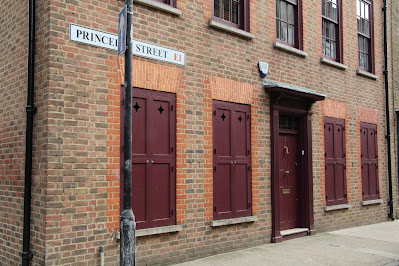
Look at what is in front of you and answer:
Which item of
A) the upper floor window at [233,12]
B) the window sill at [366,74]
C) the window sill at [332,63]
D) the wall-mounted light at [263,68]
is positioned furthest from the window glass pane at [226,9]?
the window sill at [366,74]

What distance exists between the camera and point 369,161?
12461 millimetres

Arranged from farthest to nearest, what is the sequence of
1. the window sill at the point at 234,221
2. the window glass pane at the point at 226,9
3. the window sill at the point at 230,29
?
the window glass pane at the point at 226,9, the window sill at the point at 230,29, the window sill at the point at 234,221

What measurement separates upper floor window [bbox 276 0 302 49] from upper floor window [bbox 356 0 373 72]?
3.22 m

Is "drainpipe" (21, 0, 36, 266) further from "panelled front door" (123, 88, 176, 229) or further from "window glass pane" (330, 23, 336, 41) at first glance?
"window glass pane" (330, 23, 336, 41)

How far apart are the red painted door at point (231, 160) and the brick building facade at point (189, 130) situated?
26 millimetres

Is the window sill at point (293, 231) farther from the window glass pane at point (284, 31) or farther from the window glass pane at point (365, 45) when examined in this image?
the window glass pane at point (365, 45)

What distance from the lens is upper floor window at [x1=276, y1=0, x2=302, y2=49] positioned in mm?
9805

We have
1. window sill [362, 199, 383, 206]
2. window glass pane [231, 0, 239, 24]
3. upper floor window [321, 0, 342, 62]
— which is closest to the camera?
window glass pane [231, 0, 239, 24]

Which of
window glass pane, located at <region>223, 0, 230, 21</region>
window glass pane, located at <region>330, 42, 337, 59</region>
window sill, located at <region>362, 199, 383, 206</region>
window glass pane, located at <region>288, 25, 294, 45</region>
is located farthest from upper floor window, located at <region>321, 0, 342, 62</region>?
window sill, located at <region>362, 199, 383, 206</region>

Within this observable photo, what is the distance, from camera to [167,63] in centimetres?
716

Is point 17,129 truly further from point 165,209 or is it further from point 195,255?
point 195,255

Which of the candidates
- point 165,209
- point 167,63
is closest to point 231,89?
point 167,63

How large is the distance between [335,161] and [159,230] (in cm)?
607

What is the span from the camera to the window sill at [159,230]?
6.49m
